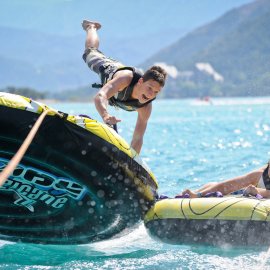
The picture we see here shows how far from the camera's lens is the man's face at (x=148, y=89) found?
5426mm

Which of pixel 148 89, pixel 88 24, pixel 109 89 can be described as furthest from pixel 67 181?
pixel 88 24

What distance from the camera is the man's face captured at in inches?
214

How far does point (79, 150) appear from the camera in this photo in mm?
4539

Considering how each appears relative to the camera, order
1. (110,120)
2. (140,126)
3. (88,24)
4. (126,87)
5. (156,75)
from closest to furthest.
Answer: (110,120) → (156,75) → (126,87) → (140,126) → (88,24)

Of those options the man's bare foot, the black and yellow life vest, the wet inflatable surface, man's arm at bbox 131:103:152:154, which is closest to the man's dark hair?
the black and yellow life vest

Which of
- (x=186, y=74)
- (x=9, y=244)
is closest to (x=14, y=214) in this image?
(x=9, y=244)

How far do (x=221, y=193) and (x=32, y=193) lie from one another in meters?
1.81

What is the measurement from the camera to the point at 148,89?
215 inches

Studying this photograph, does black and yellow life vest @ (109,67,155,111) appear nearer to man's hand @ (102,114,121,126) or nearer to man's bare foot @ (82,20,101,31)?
man's hand @ (102,114,121,126)

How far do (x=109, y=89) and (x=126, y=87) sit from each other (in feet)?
0.99

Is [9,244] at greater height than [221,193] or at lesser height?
lesser

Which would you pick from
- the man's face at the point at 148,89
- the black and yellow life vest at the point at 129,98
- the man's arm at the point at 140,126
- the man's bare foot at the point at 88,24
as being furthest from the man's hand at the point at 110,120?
the man's bare foot at the point at 88,24

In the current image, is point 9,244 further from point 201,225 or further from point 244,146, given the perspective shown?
point 244,146

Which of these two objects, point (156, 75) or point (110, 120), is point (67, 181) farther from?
point (156, 75)
